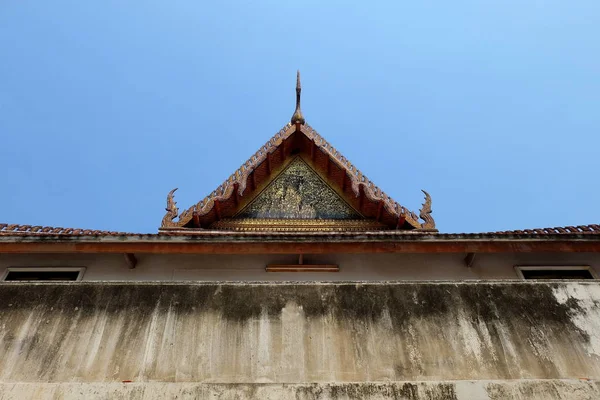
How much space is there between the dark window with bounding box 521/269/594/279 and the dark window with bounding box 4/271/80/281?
628cm

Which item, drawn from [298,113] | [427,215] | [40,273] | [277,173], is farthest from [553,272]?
[40,273]

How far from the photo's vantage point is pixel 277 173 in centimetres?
1062

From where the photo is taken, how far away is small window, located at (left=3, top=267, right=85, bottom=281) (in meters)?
6.79

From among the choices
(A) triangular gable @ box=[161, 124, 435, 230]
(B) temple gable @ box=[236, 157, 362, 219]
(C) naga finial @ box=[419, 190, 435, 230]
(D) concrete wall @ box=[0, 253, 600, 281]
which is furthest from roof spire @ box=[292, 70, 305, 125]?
(D) concrete wall @ box=[0, 253, 600, 281]

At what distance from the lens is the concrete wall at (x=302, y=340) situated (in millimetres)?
4953

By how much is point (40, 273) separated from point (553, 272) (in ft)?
23.6

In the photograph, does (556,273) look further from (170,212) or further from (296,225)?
(170,212)

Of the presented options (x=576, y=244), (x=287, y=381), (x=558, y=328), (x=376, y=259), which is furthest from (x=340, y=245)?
(x=576, y=244)

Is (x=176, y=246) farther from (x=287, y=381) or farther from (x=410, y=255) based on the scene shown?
(x=410, y=255)

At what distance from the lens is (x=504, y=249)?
6.44 metres

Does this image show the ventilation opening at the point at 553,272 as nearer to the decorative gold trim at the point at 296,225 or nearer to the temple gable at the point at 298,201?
the decorative gold trim at the point at 296,225

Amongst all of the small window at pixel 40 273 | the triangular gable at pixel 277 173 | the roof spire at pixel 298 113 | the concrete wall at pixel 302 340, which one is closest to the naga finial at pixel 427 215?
the triangular gable at pixel 277 173

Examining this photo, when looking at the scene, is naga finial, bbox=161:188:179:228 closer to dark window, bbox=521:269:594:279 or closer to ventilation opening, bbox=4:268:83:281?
ventilation opening, bbox=4:268:83:281

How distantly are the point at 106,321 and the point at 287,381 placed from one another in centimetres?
216
